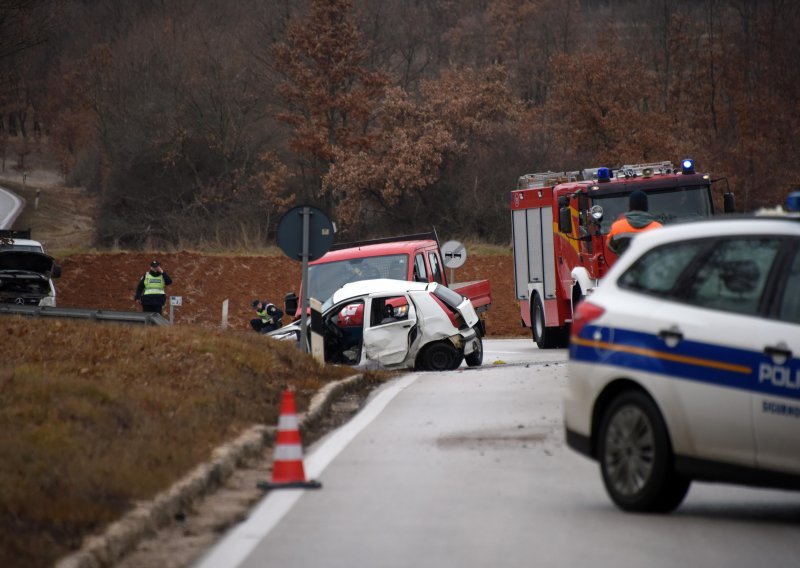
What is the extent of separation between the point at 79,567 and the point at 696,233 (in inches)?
162

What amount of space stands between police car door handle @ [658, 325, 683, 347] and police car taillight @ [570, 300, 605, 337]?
0.63 metres

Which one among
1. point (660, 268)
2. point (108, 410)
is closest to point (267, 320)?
point (108, 410)

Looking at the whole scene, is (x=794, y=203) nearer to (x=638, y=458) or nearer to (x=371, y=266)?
(x=638, y=458)

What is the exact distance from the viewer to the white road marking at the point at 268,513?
24.4 feet

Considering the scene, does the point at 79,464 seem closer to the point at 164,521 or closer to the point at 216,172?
the point at 164,521

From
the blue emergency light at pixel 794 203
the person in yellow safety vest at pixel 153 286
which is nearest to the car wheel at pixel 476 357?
the person in yellow safety vest at pixel 153 286

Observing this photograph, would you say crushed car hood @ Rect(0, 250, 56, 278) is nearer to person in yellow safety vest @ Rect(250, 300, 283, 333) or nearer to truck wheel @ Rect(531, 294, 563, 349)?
person in yellow safety vest @ Rect(250, 300, 283, 333)

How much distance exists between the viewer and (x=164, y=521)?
8414 mm

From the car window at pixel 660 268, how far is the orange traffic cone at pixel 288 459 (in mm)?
2391

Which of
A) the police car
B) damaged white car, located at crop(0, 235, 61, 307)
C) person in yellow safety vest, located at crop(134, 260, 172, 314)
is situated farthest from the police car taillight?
damaged white car, located at crop(0, 235, 61, 307)

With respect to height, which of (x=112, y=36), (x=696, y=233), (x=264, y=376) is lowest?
(x=264, y=376)

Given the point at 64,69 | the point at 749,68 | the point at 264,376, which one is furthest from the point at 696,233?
the point at 64,69

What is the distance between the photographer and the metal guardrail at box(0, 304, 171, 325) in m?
24.1

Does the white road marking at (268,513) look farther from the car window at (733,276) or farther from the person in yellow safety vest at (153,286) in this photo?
the person in yellow safety vest at (153,286)
